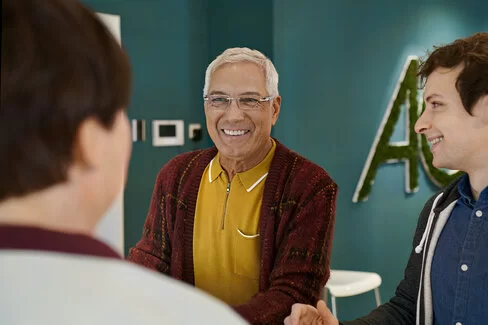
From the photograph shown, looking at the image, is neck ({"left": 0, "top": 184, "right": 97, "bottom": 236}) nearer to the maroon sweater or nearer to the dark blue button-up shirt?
the maroon sweater

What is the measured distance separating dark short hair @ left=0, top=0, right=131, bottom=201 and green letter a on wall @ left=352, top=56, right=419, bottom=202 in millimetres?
4235

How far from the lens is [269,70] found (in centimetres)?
191

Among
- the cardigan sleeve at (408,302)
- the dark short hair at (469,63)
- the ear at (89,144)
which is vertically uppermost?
the dark short hair at (469,63)

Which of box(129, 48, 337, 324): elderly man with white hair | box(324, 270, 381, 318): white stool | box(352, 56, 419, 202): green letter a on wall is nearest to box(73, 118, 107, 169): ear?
box(129, 48, 337, 324): elderly man with white hair

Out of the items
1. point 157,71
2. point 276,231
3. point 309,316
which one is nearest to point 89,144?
point 309,316

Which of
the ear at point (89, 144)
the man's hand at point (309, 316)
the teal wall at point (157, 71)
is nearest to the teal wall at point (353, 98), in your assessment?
the teal wall at point (157, 71)

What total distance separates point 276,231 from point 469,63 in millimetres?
727

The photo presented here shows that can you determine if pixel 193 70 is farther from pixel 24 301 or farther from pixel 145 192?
pixel 24 301

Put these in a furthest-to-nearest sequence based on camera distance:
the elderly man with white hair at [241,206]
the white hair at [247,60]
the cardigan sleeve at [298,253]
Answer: the white hair at [247,60], the elderly man with white hair at [241,206], the cardigan sleeve at [298,253]

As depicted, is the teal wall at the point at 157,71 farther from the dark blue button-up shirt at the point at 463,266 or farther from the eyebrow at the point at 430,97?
the dark blue button-up shirt at the point at 463,266

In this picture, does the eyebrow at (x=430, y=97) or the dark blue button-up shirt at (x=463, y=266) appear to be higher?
the eyebrow at (x=430, y=97)

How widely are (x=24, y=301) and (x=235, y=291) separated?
4.55 feet

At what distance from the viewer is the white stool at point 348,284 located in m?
3.52

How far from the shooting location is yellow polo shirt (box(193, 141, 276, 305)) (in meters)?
1.83
